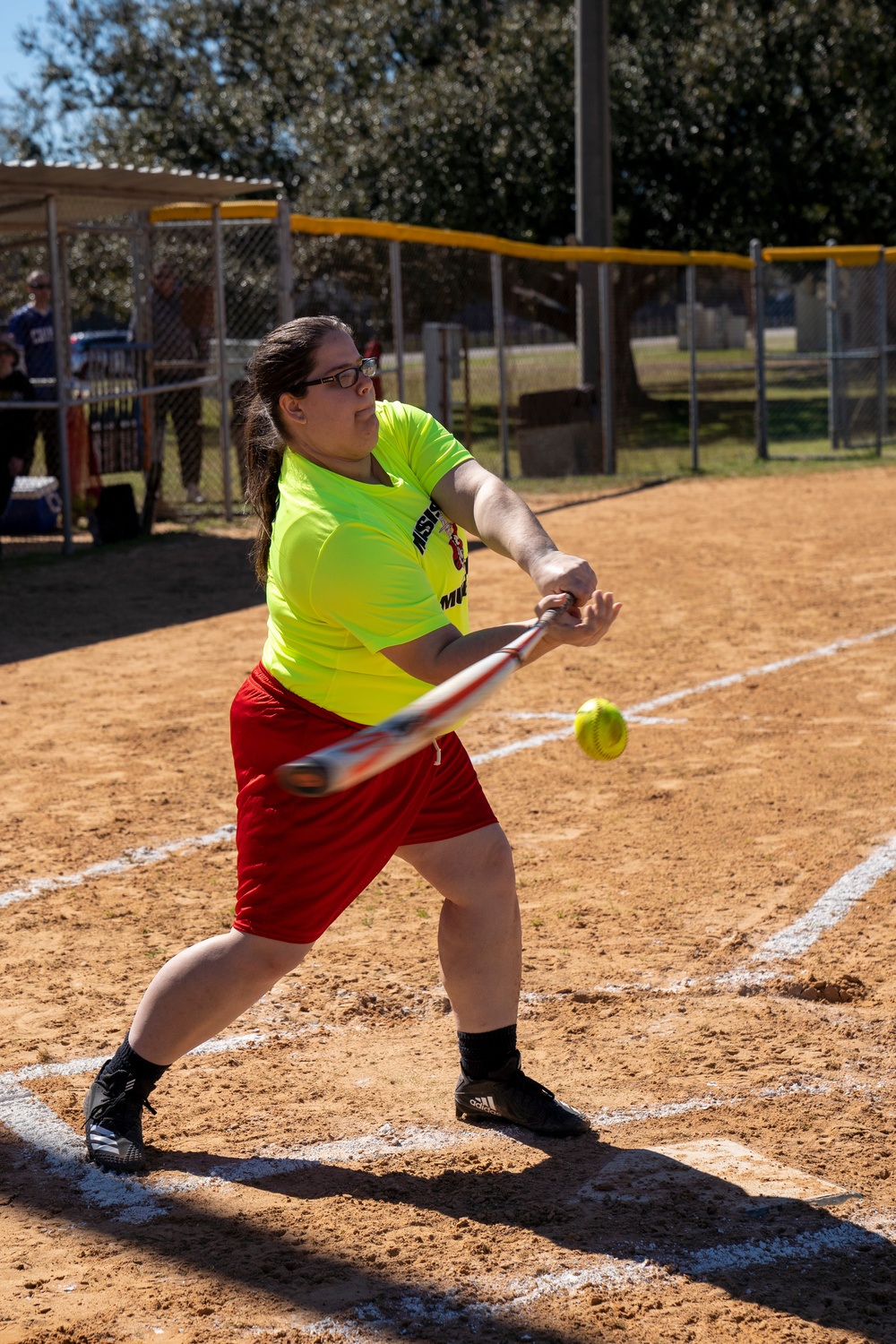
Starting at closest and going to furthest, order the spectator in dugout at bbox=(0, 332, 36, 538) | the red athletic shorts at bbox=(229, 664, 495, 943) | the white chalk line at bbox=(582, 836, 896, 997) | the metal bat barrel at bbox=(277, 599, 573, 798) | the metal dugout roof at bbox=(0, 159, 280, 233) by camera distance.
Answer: the metal bat barrel at bbox=(277, 599, 573, 798)
the red athletic shorts at bbox=(229, 664, 495, 943)
the white chalk line at bbox=(582, 836, 896, 997)
the metal dugout roof at bbox=(0, 159, 280, 233)
the spectator in dugout at bbox=(0, 332, 36, 538)

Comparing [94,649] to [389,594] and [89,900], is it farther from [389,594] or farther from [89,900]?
[389,594]

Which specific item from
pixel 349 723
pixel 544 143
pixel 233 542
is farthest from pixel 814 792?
pixel 544 143

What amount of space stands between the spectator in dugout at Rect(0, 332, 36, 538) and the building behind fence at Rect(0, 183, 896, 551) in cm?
48

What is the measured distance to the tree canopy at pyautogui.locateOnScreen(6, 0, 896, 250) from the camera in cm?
2442

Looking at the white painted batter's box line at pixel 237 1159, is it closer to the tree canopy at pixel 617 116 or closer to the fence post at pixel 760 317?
the fence post at pixel 760 317

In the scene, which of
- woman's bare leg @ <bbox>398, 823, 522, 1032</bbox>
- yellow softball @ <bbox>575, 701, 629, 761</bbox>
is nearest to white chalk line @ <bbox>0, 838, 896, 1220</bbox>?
woman's bare leg @ <bbox>398, 823, 522, 1032</bbox>

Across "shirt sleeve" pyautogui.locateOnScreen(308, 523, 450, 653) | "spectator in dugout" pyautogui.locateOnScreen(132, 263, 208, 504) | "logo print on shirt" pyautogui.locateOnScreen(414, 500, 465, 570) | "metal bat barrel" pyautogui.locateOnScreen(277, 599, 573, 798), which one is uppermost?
"spectator in dugout" pyautogui.locateOnScreen(132, 263, 208, 504)

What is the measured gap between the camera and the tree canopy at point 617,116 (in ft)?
80.1

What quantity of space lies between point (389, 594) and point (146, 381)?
40.2ft

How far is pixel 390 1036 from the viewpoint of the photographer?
156 inches

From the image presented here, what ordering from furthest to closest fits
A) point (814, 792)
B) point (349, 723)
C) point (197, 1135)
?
point (814, 792)
point (197, 1135)
point (349, 723)

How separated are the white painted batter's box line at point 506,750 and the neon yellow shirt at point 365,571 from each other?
7.35 ft

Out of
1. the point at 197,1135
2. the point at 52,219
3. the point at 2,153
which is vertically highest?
the point at 2,153

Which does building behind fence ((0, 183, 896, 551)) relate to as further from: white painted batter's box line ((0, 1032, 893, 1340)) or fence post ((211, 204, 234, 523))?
white painted batter's box line ((0, 1032, 893, 1340))
